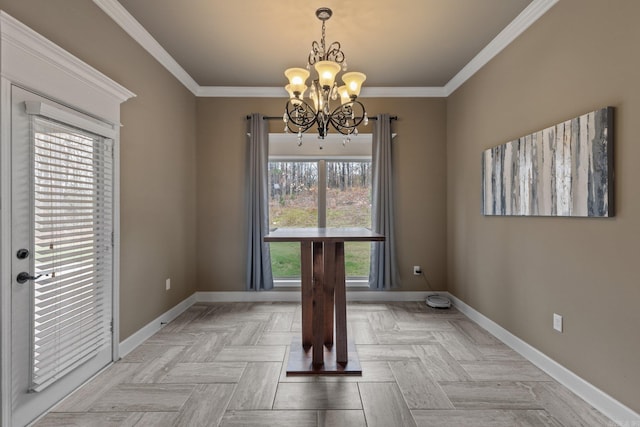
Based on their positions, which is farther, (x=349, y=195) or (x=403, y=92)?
(x=349, y=195)

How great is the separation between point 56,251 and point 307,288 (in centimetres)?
170

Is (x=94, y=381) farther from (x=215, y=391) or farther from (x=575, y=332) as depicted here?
(x=575, y=332)

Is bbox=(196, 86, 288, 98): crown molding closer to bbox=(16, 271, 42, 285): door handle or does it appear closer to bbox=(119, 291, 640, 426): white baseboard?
bbox=(119, 291, 640, 426): white baseboard

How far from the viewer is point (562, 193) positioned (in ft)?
7.48

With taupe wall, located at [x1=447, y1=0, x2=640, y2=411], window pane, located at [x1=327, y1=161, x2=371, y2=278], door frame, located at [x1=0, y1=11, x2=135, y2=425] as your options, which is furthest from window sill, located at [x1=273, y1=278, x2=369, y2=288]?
door frame, located at [x1=0, y1=11, x2=135, y2=425]

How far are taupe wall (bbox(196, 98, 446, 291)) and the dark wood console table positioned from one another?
1917mm

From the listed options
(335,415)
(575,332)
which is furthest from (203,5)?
(575,332)

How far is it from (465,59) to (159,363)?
413 cm

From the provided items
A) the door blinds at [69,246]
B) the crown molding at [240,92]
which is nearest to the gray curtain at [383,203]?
the crown molding at [240,92]

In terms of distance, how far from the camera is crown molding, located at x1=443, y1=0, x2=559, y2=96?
2527 mm

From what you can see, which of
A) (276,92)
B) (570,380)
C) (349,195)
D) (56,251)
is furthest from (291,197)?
(570,380)

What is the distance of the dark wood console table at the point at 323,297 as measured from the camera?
244cm

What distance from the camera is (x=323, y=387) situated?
2277mm

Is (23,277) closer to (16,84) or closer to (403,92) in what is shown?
(16,84)
